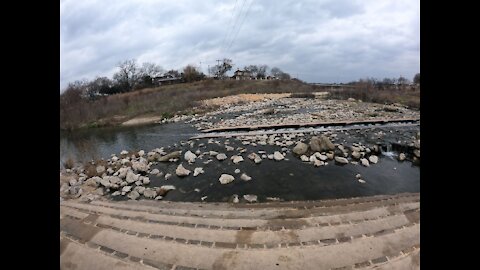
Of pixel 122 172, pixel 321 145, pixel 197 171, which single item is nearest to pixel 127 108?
pixel 122 172

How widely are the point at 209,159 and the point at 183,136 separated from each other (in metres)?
4.63

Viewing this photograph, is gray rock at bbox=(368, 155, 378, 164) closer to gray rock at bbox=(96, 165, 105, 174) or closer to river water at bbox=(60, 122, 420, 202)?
river water at bbox=(60, 122, 420, 202)

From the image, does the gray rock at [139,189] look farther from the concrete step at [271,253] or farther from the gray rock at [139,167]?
the concrete step at [271,253]

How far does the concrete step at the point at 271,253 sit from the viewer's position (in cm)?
337

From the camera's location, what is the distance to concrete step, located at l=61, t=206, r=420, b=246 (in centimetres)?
408

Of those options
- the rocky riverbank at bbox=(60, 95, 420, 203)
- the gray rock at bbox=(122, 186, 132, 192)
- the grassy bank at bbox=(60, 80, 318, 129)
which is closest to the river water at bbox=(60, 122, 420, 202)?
the rocky riverbank at bbox=(60, 95, 420, 203)

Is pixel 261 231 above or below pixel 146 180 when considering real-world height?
above

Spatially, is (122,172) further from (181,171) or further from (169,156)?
(181,171)

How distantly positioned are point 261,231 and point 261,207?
7.53 feet

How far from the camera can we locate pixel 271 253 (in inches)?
137
